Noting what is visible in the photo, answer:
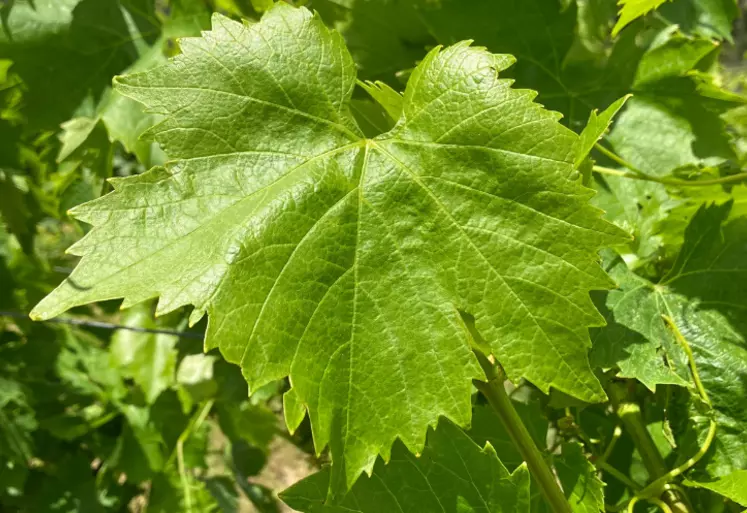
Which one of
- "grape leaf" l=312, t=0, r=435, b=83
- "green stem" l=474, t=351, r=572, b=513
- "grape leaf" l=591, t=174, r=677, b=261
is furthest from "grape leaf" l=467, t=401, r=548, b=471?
"grape leaf" l=312, t=0, r=435, b=83

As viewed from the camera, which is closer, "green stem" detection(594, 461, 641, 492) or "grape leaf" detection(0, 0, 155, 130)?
"green stem" detection(594, 461, 641, 492)

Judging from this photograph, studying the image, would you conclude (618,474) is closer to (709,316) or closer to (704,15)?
(709,316)

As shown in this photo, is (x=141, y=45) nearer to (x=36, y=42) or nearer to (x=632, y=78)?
(x=36, y=42)

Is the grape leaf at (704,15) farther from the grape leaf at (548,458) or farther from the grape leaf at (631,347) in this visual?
the grape leaf at (548,458)

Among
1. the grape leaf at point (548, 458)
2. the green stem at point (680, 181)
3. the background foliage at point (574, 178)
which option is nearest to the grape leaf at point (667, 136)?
the background foliage at point (574, 178)

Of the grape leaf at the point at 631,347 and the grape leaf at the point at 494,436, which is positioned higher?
the grape leaf at the point at 631,347

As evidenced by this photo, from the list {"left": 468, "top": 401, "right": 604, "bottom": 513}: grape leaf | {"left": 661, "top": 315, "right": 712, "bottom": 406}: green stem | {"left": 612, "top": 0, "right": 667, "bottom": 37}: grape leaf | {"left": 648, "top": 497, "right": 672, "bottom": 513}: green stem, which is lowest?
{"left": 648, "top": 497, "right": 672, "bottom": 513}: green stem

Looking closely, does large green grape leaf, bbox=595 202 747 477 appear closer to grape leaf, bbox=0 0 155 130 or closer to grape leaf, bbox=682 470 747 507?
grape leaf, bbox=682 470 747 507

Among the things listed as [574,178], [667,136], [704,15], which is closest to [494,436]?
[574,178]

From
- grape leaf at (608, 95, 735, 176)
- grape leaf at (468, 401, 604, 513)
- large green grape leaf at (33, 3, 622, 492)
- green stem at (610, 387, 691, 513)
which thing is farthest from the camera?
grape leaf at (608, 95, 735, 176)
